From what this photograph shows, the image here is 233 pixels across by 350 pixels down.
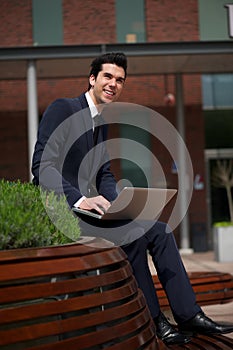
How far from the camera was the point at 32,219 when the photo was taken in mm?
2328

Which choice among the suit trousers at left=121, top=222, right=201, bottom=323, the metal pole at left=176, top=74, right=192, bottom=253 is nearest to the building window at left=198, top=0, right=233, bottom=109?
the metal pole at left=176, top=74, right=192, bottom=253

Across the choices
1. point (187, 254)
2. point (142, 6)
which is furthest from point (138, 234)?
point (142, 6)

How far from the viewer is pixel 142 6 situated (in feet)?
54.9

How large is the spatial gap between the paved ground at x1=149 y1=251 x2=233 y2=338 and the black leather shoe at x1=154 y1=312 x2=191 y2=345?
2.06 meters

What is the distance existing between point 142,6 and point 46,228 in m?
15.1

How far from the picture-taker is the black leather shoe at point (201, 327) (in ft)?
10.8

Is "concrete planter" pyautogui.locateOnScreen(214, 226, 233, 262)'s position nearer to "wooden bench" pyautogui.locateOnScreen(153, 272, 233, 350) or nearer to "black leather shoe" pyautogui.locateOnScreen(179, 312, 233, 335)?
"wooden bench" pyautogui.locateOnScreen(153, 272, 233, 350)

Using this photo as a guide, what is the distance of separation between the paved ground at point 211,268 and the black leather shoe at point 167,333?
2.06 m

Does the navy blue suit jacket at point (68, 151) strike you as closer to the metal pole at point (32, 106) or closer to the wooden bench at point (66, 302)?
the wooden bench at point (66, 302)

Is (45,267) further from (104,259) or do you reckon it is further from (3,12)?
(3,12)

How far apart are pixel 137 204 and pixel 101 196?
10.8 inches

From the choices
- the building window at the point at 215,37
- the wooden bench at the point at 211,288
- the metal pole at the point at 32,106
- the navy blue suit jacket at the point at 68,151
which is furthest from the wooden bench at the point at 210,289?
the building window at the point at 215,37

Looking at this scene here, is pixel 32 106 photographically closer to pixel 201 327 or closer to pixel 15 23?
pixel 15 23

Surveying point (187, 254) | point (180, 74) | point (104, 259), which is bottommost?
point (187, 254)
